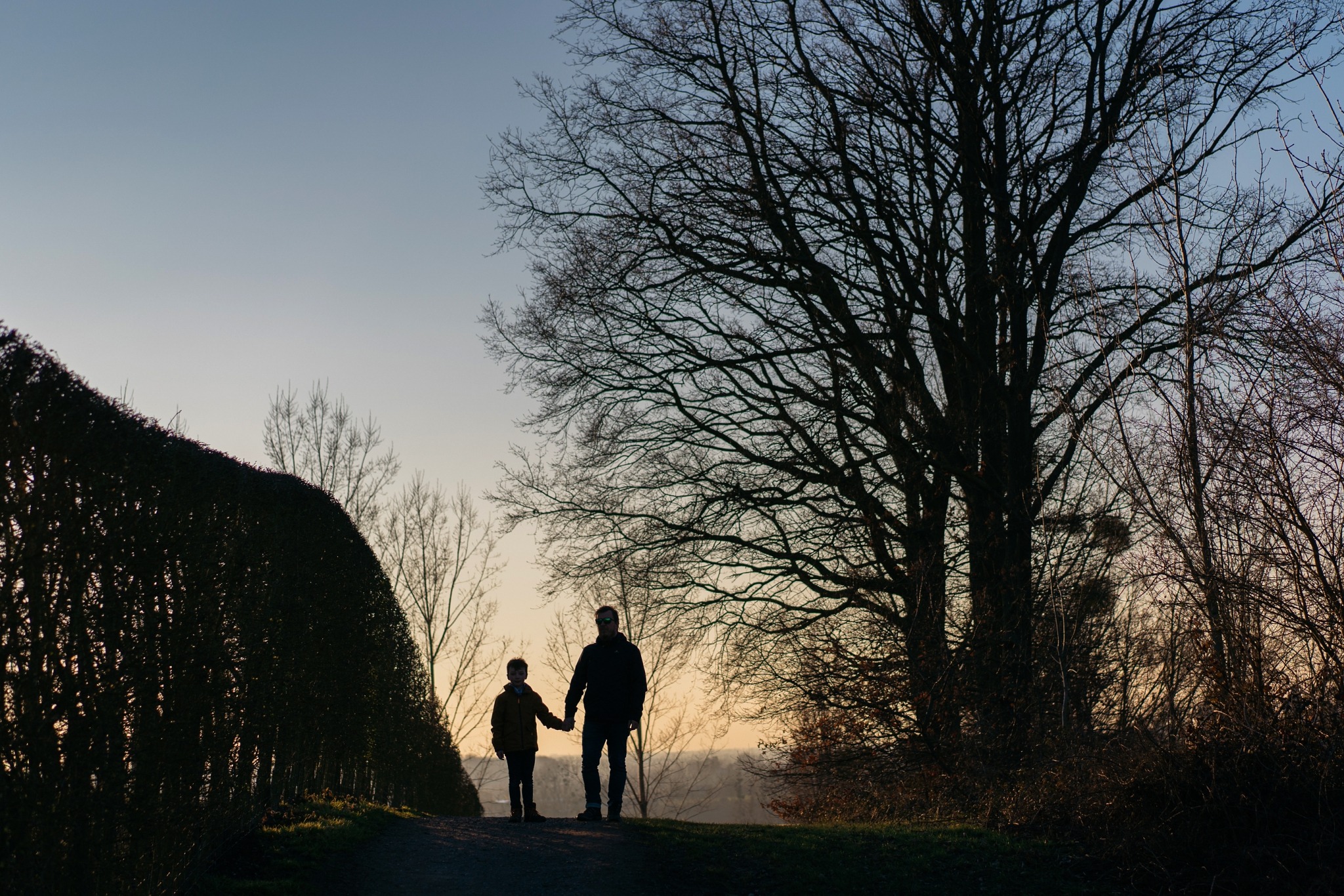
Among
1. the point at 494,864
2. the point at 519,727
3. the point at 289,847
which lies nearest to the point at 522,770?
the point at 519,727

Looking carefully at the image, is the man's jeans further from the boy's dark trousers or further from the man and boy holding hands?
the boy's dark trousers

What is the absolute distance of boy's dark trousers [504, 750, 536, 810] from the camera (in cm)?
951

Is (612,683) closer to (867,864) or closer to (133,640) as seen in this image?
(867,864)

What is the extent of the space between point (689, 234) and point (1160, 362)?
20.8 ft

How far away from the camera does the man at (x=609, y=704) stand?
8.91m

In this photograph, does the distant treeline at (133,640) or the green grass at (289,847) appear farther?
the green grass at (289,847)

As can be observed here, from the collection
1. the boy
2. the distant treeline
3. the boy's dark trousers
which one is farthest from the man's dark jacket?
the distant treeline

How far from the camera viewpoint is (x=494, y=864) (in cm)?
699

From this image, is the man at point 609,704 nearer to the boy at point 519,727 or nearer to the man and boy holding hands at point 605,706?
the man and boy holding hands at point 605,706

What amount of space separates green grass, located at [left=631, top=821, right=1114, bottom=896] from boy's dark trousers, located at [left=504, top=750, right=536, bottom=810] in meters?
1.82

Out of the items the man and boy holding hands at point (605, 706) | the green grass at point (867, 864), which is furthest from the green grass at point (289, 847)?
the green grass at point (867, 864)

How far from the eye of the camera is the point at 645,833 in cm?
800

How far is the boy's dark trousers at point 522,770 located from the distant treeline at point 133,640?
189 centimetres

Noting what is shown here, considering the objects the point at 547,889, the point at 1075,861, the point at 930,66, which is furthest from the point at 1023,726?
the point at 930,66
